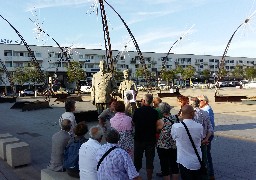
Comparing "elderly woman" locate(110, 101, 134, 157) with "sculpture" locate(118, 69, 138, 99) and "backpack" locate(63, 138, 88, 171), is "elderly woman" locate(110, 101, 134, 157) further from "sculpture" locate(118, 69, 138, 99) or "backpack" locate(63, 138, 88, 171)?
"sculpture" locate(118, 69, 138, 99)

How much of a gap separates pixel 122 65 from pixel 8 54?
40773 mm

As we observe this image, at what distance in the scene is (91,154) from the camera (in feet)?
17.4

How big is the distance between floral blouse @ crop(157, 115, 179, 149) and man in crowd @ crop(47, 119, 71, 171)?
1.92 m

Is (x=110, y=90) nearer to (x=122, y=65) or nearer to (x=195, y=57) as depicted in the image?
(x=122, y=65)

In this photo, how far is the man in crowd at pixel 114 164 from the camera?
4.83 meters

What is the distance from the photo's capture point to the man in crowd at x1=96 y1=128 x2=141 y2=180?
483 centimetres

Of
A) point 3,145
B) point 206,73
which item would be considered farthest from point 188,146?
point 206,73

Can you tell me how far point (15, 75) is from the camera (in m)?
80.4

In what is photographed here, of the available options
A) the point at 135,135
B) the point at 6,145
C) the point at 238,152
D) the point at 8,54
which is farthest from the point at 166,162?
the point at 8,54

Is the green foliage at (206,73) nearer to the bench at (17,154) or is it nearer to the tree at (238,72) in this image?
the tree at (238,72)

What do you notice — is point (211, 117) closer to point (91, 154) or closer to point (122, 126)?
point (122, 126)

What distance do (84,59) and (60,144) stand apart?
104 metres

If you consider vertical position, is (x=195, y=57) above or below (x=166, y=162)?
above

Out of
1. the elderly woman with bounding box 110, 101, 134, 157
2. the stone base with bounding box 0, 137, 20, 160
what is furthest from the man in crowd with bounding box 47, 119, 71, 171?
the stone base with bounding box 0, 137, 20, 160
